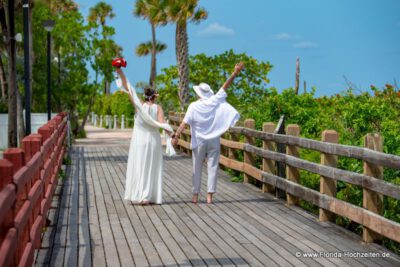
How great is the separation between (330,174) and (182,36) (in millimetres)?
20807

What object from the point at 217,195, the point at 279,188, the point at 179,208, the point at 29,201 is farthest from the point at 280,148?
the point at 29,201

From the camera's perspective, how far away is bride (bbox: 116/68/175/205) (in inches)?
399

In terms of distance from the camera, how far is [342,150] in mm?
8141

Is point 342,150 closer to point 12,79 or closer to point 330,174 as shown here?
point 330,174

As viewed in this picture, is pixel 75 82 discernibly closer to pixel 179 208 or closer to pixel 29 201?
pixel 179 208

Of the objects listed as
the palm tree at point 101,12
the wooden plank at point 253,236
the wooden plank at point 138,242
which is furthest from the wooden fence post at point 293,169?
the palm tree at point 101,12

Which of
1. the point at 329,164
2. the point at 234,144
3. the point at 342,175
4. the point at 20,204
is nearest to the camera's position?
the point at 20,204

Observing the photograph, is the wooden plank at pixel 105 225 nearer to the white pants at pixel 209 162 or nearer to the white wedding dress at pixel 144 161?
the white wedding dress at pixel 144 161

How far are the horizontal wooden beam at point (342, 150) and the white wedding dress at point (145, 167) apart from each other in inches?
76.3

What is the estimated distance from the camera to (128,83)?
33.3 feet

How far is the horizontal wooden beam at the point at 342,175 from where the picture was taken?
692 cm

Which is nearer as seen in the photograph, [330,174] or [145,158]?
[330,174]

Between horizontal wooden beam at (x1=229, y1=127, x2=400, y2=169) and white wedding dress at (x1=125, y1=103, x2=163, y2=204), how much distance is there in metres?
1.94

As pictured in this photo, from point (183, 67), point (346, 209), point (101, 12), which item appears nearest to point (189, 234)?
point (346, 209)
